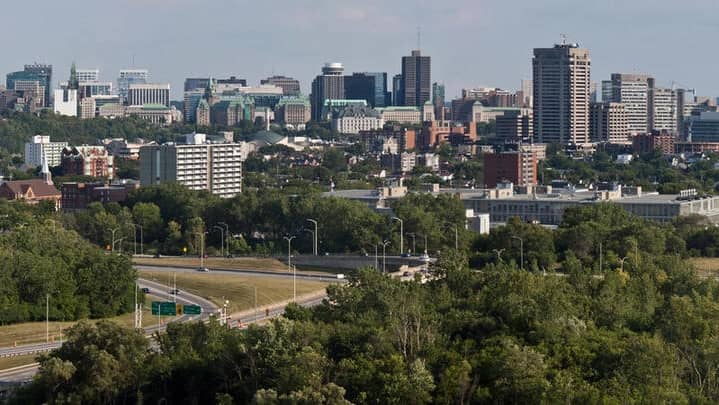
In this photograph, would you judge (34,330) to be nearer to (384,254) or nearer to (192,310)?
(192,310)

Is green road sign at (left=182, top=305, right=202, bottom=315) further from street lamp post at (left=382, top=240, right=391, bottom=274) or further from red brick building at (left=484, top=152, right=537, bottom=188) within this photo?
red brick building at (left=484, top=152, right=537, bottom=188)

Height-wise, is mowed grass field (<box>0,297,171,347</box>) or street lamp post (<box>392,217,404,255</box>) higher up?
street lamp post (<box>392,217,404,255</box>)

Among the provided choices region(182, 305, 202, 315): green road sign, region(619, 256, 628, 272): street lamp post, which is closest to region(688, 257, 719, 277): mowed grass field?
region(619, 256, 628, 272): street lamp post

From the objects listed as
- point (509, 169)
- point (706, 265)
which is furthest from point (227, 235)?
point (509, 169)

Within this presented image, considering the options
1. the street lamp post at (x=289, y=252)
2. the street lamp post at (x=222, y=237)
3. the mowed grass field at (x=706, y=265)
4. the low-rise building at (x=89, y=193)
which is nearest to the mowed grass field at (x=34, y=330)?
the street lamp post at (x=289, y=252)

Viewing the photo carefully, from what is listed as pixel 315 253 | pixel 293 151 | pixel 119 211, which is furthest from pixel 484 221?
pixel 293 151

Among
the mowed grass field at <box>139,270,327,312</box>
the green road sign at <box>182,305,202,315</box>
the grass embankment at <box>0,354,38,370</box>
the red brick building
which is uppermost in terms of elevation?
the red brick building
